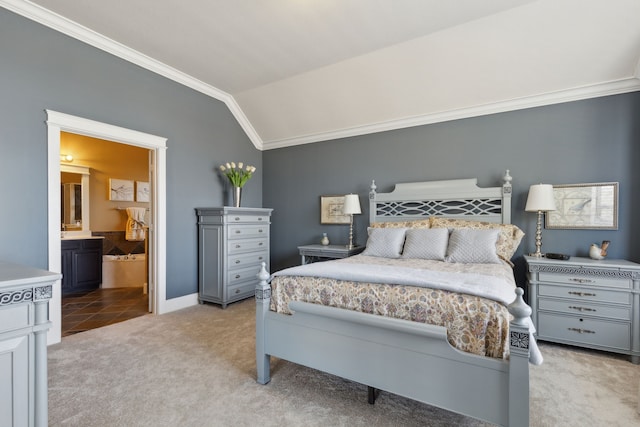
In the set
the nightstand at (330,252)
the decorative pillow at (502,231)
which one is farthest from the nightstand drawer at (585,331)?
the nightstand at (330,252)

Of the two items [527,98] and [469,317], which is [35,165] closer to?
[469,317]

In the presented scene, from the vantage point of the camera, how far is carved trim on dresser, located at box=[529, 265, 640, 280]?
2.56 metres

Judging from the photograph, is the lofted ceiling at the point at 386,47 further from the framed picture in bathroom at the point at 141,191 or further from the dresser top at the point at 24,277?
the framed picture in bathroom at the point at 141,191

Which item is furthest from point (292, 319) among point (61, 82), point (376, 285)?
point (61, 82)

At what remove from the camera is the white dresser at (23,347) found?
126 cm

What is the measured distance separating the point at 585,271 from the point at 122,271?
21.0 feet

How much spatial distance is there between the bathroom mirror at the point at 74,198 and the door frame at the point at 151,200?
266 centimetres

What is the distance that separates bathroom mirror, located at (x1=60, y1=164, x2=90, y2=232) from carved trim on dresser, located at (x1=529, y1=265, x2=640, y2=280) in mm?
6849

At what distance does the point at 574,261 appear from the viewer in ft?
9.16

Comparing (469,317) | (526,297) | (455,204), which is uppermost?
(455,204)

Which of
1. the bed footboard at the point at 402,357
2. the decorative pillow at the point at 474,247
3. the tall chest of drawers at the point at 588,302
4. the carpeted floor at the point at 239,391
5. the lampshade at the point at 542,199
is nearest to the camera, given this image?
the bed footboard at the point at 402,357

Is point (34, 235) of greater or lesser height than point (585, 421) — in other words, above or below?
above

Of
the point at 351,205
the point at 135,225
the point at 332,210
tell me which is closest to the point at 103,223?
the point at 135,225

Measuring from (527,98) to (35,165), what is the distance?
510 centimetres
